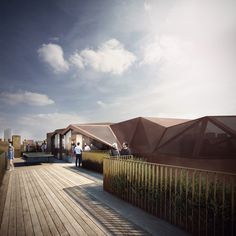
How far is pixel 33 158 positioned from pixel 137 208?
15.9 metres

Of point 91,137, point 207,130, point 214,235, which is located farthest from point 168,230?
point 91,137

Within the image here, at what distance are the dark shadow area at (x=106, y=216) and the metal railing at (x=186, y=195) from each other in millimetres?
905

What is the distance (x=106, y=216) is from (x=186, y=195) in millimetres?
2226

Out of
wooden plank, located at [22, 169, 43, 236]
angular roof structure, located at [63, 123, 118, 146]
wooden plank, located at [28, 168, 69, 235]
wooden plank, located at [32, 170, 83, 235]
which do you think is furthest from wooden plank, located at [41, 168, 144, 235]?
angular roof structure, located at [63, 123, 118, 146]

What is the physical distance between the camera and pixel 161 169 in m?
5.62

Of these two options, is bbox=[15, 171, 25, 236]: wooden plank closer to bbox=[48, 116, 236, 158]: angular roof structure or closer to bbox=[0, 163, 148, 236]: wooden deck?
bbox=[0, 163, 148, 236]: wooden deck

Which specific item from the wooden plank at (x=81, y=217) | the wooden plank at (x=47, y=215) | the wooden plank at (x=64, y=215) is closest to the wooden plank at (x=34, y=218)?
the wooden plank at (x=47, y=215)

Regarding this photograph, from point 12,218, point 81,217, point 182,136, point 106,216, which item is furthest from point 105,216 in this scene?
point 182,136

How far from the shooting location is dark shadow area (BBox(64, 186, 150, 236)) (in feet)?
15.8

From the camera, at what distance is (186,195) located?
4809 millimetres

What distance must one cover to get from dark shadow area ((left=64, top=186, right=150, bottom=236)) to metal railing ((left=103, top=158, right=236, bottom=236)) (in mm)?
905

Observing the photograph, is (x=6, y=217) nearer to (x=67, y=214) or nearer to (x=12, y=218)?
(x=12, y=218)

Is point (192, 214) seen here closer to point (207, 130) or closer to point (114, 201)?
point (114, 201)

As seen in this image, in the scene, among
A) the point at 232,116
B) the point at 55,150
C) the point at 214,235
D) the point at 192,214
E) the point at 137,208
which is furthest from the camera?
the point at 55,150
